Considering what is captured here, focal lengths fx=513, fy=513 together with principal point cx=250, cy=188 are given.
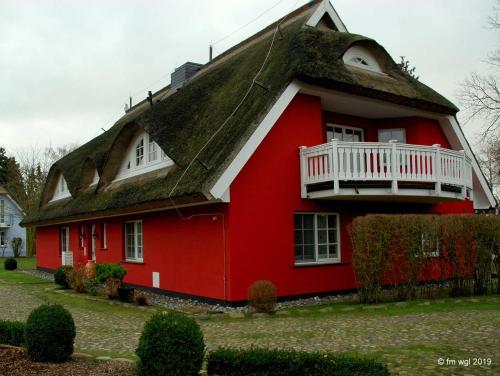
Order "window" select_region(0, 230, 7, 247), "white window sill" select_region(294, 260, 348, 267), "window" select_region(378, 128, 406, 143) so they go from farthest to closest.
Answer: "window" select_region(0, 230, 7, 247) → "window" select_region(378, 128, 406, 143) → "white window sill" select_region(294, 260, 348, 267)

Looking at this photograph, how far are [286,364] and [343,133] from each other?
11.8 m

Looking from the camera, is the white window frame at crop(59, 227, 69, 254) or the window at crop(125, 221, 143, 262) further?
the white window frame at crop(59, 227, 69, 254)

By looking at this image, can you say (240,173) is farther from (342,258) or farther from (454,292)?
(454,292)

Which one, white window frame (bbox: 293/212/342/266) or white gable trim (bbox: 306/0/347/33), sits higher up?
white gable trim (bbox: 306/0/347/33)

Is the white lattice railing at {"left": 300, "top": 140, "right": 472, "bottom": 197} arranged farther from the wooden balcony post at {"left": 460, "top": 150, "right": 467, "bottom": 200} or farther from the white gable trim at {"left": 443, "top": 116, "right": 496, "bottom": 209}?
the white gable trim at {"left": 443, "top": 116, "right": 496, "bottom": 209}

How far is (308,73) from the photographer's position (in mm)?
13367

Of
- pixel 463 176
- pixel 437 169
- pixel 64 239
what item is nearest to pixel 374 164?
pixel 437 169

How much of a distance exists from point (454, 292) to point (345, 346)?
6780 mm

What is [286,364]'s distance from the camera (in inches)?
237

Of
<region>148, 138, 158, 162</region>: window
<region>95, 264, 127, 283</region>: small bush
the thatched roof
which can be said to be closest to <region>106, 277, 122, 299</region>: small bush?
<region>95, 264, 127, 283</region>: small bush

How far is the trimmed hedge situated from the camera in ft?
18.5

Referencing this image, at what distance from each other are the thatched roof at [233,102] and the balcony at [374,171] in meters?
1.90

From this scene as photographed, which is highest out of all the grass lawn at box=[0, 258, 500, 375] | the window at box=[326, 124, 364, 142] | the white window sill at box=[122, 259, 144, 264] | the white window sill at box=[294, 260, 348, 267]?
the window at box=[326, 124, 364, 142]

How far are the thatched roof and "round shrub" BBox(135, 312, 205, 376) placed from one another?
19.6 feet
